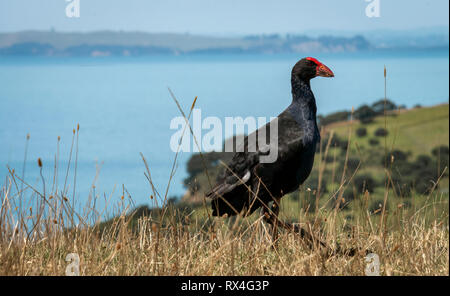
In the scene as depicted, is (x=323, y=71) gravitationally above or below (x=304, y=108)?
above

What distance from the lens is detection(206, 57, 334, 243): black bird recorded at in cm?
480

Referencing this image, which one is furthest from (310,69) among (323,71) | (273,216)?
(273,216)

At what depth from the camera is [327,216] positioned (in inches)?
187

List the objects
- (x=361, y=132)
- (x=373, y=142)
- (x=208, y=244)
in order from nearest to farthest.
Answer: (x=208, y=244) < (x=373, y=142) < (x=361, y=132)

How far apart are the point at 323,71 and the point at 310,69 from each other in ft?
0.38

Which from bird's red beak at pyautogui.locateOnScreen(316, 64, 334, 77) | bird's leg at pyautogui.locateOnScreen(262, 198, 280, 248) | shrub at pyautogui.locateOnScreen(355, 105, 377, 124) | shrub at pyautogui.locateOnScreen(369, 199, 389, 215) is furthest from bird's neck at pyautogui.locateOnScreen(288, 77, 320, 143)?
shrub at pyautogui.locateOnScreen(355, 105, 377, 124)

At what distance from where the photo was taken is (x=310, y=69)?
514 cm

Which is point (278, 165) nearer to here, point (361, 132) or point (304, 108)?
point (304, 108)

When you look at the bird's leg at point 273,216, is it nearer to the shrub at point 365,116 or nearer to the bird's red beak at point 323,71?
the bird's red beak at point 323,71

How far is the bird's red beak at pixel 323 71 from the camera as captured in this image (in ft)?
16.8
